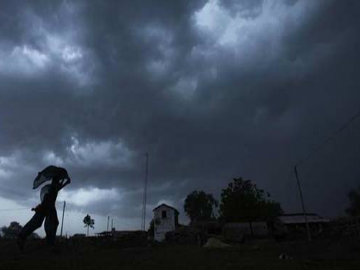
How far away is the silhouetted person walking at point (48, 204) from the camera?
31859 mm

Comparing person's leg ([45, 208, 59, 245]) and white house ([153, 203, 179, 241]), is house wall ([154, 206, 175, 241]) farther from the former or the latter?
person's leg ([45, 208, 59, 245])

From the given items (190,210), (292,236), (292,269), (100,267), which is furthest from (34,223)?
(190,210)

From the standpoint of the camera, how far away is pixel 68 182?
3372cm

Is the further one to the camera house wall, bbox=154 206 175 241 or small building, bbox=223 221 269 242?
house wall, bbox=154 206 175 241

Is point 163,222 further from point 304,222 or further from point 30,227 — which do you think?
point 30,227

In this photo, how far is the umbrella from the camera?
32969mm

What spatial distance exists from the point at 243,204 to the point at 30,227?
148 ft

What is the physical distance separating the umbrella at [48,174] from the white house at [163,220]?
43.0 metres

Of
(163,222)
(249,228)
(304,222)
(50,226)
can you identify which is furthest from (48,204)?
(304,222)

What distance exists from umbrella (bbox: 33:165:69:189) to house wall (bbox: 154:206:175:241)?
43.0 meters

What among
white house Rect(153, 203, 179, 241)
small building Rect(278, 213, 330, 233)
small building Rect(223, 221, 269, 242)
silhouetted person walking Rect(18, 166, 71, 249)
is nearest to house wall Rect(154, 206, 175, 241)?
white house Rect(153, 203, 179, 241)

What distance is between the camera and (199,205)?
4377 inches

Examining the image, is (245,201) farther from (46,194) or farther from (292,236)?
(46,194)

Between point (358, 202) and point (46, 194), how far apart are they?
276 ft
